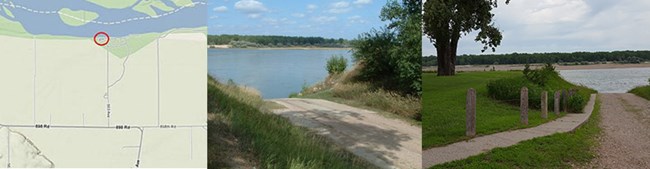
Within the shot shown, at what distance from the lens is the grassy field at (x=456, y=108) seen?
5.07 m

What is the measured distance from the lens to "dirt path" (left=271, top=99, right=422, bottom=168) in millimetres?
4371

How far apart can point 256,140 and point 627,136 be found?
4432mm

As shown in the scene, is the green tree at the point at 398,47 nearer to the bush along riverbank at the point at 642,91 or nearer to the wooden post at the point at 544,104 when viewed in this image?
the wooden post at the point at 544,104

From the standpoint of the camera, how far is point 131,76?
7.11 ft

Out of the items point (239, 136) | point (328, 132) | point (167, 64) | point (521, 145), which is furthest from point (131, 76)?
point (521, 145)

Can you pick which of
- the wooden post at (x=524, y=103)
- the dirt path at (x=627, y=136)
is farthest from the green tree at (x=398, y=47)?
the dirt path at (x=627, y=136)

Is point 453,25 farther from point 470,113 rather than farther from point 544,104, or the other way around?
point 544,104

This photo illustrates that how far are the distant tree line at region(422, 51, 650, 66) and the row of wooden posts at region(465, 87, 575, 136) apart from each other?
33 centimetres

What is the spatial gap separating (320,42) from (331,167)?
38.8 inches

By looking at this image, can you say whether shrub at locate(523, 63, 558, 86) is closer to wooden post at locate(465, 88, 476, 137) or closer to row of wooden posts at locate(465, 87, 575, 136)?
row of wooden posts at locate(465, 87, 575, 136)

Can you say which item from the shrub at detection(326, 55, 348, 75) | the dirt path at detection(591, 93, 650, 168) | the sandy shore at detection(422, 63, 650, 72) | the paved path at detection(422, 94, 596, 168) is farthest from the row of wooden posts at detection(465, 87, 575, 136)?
the shrub at detection(326, 55, 348, 75)

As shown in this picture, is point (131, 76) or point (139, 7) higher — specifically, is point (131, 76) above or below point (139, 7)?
below

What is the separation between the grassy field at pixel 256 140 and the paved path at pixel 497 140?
948 mm

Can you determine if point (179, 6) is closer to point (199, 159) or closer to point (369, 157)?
point (199, 159)
